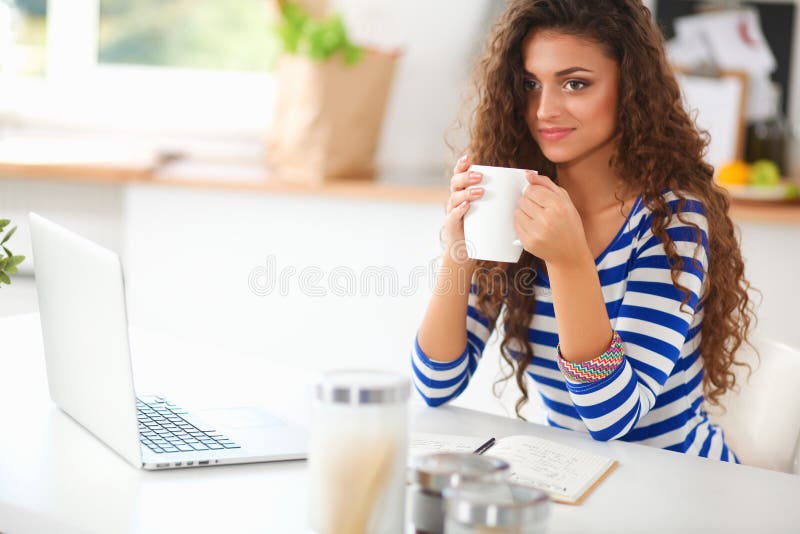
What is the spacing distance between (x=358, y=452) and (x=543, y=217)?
1.42 ft

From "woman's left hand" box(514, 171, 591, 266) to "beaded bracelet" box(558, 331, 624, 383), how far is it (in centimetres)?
13

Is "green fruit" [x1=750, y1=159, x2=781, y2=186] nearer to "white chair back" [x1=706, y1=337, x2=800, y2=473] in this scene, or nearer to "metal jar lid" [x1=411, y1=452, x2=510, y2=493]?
"white chair back" [x1=706, y1=337, x2=800, y2=473]

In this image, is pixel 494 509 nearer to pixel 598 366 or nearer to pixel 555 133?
pixel 598 366

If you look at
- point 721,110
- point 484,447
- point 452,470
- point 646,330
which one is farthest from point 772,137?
point 452,470

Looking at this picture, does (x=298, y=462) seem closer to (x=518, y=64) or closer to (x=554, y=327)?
(x=554, y=327)

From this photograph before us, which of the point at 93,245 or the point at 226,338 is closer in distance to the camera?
the point at 93,245

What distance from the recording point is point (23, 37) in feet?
8.96

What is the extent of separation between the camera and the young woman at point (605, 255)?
3.65 feet

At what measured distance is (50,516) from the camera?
776 mm

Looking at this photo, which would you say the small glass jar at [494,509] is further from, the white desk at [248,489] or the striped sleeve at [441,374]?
the striped sleeve at [441,374]

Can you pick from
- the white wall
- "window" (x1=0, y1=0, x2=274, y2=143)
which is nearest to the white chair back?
the white wall

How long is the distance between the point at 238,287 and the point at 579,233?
4.45ft

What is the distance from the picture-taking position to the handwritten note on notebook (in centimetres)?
88

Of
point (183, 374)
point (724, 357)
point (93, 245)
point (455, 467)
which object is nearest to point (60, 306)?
point (93, 245)
